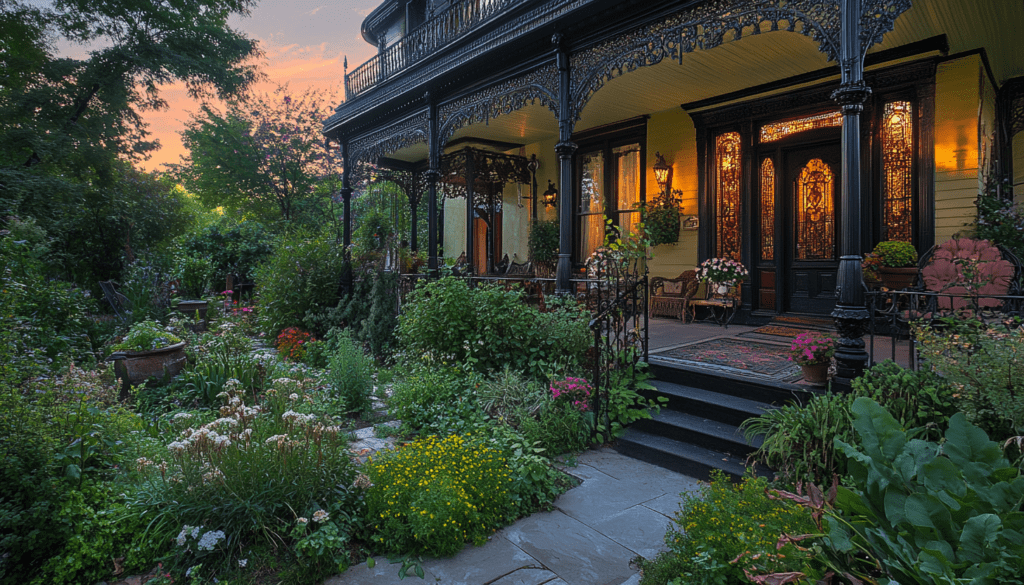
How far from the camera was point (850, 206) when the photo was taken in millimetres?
4422

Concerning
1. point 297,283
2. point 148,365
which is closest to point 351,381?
point 148,365

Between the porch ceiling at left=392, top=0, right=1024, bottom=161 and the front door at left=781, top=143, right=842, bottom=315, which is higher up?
the porch ceiling at left=392, top=0, right=1024, bottom=161

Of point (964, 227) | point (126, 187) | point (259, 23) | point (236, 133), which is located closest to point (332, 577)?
point (964, 227)

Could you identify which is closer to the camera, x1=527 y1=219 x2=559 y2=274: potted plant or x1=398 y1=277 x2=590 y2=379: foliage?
x1=398 y1=277 x2=590 y2=379: foliage

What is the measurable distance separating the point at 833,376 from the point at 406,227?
591 inches

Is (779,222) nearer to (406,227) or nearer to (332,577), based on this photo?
(332,577)

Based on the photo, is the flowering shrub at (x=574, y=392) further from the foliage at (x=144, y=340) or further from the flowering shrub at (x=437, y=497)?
the foliage at (x=144, y=340)

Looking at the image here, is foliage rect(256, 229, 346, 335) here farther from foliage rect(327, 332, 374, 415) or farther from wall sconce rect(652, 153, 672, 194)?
wall sconce rect(652, 153, 672, 194)

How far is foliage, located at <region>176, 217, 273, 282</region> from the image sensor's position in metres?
17.3

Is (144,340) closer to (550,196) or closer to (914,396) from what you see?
(914,396)

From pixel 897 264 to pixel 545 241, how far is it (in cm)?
638

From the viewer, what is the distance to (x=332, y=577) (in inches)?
112

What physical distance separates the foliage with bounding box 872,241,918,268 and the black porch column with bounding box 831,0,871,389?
2.67m

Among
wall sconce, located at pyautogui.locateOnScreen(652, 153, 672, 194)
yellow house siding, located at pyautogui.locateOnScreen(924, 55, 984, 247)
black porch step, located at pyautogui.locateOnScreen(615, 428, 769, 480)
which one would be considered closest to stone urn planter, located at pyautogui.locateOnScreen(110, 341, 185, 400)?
black porch step, located at pyautogui.locateOnScreen(615, 428, 769, 480)
